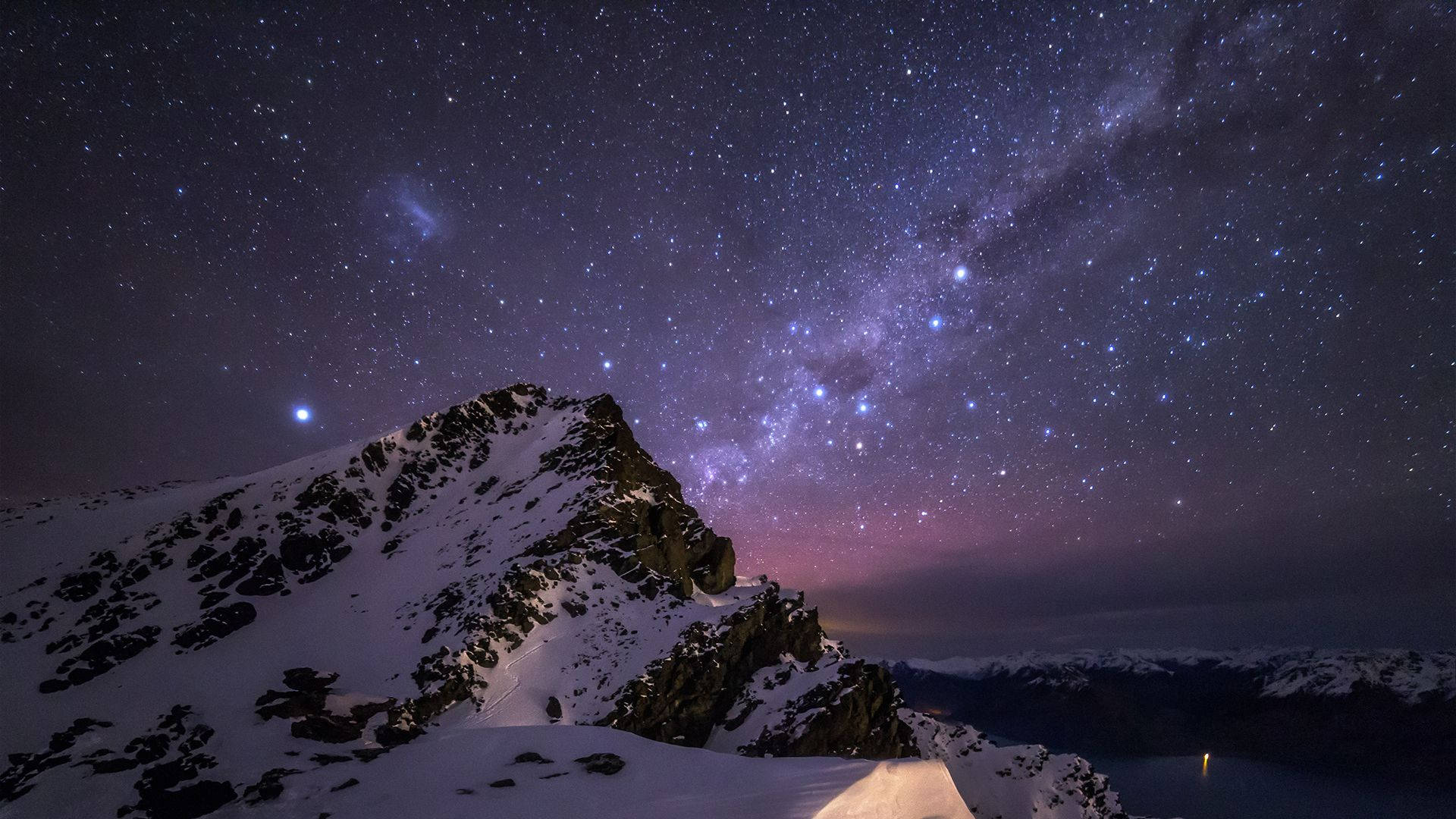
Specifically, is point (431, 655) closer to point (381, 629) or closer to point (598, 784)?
point (381, 629)

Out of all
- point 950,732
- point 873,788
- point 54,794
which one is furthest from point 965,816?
point 950,732

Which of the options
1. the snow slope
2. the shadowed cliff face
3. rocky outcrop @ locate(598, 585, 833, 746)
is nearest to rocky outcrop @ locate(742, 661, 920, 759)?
the shadowed cliff face

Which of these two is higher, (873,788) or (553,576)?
(553,576)

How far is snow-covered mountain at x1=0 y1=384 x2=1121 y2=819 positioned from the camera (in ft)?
44.6

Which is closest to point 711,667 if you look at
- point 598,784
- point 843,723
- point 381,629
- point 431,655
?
point 843,723

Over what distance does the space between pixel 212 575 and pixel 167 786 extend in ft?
123

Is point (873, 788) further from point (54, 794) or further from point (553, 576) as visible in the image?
point (553, 576)

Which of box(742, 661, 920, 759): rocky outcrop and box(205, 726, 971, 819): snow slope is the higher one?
box(205, 726, 971, 819): snow slope

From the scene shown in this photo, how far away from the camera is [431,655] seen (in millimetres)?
37750

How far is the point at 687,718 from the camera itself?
38312 mm

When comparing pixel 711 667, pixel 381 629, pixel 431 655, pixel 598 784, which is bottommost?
pixel 711 667

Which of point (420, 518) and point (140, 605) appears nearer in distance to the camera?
point (140, 605)

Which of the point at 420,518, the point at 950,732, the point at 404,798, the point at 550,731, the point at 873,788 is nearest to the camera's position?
the point at 873,788

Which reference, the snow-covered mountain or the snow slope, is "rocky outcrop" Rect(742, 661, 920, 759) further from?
the snow slope
